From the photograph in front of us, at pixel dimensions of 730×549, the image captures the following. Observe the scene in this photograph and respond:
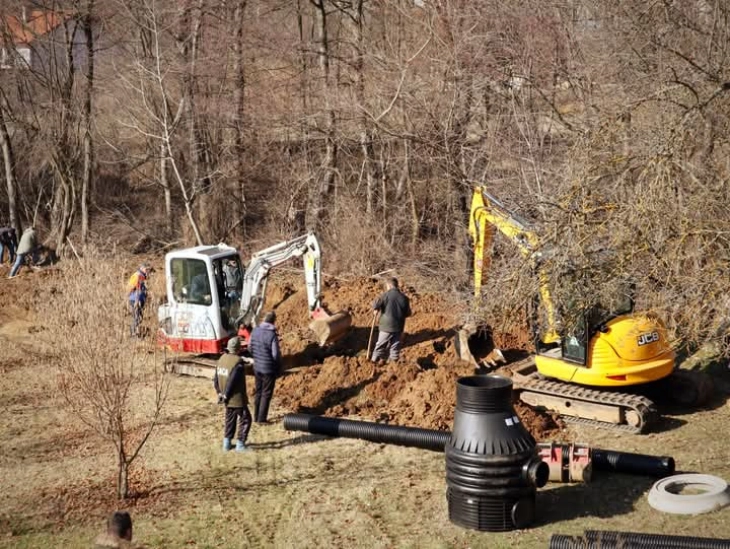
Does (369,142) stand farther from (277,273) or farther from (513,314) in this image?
(513,314)

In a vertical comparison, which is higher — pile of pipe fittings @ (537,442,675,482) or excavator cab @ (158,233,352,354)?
excavator cab @ (158,233,352,354)

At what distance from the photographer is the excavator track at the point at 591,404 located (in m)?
13.0

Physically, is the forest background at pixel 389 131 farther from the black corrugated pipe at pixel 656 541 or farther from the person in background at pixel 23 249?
the black corrugated pipe at pixel 656 541

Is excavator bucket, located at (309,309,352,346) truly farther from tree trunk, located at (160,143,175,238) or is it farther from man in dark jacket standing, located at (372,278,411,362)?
tree trunk, located at (160,143,175,238)

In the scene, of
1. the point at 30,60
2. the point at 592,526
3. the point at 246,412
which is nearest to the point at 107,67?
the point at 30,60

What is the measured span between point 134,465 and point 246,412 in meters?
1.66

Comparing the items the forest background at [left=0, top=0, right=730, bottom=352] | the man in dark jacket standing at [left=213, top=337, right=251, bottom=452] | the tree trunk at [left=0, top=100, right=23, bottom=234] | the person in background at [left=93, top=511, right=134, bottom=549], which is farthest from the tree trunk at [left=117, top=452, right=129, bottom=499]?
the tree trunk at [left=0, top=100, right=23, bottom=234]

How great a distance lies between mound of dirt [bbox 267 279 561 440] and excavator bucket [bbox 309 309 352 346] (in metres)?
0.30

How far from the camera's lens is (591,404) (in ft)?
44.0

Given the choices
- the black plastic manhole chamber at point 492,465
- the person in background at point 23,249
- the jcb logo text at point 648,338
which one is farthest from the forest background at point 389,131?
the black plastic manhole chamber at point 492,465

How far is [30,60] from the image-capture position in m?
31.4

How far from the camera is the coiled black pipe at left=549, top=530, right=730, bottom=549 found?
28.2ft

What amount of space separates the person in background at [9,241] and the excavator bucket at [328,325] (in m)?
14.2

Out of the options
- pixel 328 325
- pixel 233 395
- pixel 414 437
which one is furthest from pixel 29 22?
pixel 414 437
